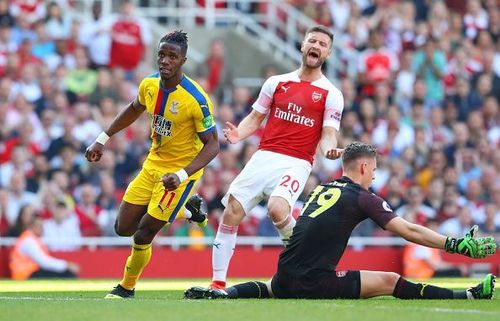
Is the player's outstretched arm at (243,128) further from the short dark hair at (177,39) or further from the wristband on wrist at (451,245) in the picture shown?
the wristband on wrist at (451,245)

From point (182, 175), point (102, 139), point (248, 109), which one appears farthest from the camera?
point (248, 109)

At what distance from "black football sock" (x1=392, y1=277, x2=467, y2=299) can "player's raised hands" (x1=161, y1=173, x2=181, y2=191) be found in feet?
7.14

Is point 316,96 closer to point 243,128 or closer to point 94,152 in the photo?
point 243,128

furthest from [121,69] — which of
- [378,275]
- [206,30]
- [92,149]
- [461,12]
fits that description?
[378,275]

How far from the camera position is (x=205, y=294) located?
11.6m

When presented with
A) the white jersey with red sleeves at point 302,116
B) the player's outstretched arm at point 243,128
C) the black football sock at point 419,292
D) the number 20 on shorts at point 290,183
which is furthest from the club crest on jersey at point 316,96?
the black football sock at point 419,292

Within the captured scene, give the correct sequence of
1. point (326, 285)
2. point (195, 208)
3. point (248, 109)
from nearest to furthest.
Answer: point (326, 285) < point (195, 208) < point (248, 109)

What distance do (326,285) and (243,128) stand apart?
2.40 metres

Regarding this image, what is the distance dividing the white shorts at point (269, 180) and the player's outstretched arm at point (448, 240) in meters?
1.88

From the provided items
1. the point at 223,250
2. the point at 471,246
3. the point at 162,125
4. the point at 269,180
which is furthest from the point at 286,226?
the point at 471,246

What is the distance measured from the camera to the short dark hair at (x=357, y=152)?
11.5 meters

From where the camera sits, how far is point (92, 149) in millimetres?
12852

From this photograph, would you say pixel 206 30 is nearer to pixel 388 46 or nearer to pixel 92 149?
pixel 388 46

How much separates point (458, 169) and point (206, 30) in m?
5.59
